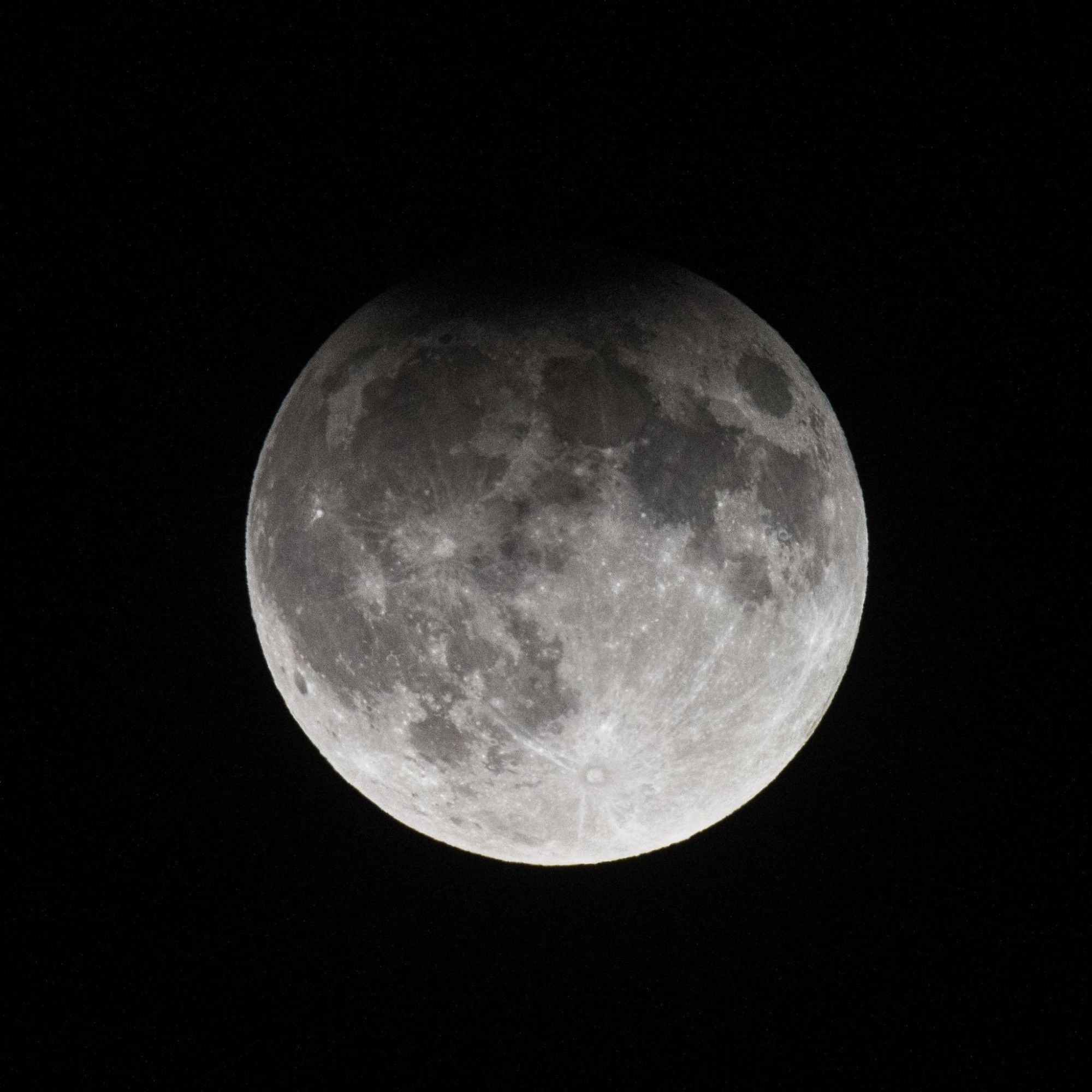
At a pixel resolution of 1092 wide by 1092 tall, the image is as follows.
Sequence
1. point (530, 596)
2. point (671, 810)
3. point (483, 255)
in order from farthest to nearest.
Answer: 1. point (483, 255)
2. point (671, 810)
3. point (530, 596)

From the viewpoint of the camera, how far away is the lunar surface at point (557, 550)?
3016mm

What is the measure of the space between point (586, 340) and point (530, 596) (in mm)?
940

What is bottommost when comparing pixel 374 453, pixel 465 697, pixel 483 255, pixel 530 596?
pixel 465 697

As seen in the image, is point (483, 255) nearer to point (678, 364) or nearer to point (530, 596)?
point (678, 364)

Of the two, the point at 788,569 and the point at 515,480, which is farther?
the point at 788,569

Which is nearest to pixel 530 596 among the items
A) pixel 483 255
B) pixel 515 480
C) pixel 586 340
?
Answer: pixel 515 480

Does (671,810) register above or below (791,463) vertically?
below

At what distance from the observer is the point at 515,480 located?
3.00 metres

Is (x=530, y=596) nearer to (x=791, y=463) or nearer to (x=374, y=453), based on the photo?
(x=374, y=453)

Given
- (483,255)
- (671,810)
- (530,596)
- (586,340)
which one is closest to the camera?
(530,596)

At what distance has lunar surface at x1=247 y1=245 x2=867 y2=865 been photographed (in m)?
3.02

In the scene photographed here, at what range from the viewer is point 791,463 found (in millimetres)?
3334

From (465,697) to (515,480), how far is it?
2.52 feet

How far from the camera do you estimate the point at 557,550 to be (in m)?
2.98
